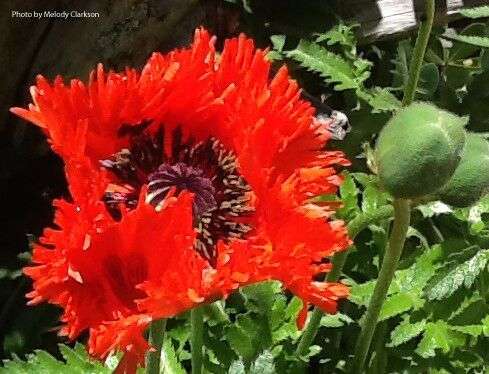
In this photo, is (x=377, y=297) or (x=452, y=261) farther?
(x=452, y=261)

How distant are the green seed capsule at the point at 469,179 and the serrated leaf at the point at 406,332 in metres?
0.43

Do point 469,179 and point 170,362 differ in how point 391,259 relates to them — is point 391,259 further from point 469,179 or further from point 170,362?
point 170,362

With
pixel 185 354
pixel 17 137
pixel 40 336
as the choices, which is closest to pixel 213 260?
pixel 185 354

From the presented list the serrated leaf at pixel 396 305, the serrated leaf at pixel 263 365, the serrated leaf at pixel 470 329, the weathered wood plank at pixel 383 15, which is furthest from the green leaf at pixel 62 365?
the weathered wood plank at pixel 383 15

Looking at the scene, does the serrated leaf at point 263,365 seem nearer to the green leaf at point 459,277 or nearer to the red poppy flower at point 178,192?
the red poppy flower at point 178,192

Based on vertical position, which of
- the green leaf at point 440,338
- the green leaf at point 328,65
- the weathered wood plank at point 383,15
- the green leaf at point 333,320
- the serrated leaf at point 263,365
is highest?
the weathered wood plank at point 383,15

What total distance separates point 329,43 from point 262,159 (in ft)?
3.52

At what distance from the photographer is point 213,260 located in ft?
3.80

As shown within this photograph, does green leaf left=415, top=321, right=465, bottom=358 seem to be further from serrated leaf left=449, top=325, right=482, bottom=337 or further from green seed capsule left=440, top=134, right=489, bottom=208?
green seed capsule left=440, top=134, right=489, bottom=208

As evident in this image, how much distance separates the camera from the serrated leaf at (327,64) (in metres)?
2.03

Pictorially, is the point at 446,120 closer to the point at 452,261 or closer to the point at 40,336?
the point at 452,261

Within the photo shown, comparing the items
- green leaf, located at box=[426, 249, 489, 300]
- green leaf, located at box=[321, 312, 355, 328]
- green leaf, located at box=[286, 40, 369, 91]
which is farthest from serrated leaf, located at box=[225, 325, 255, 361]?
green leaf, located at box=[286, 40, 369, 91]

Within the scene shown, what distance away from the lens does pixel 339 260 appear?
1.43 metres

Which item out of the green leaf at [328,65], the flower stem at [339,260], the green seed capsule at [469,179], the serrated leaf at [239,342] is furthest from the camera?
the green leaf at [328,65]
